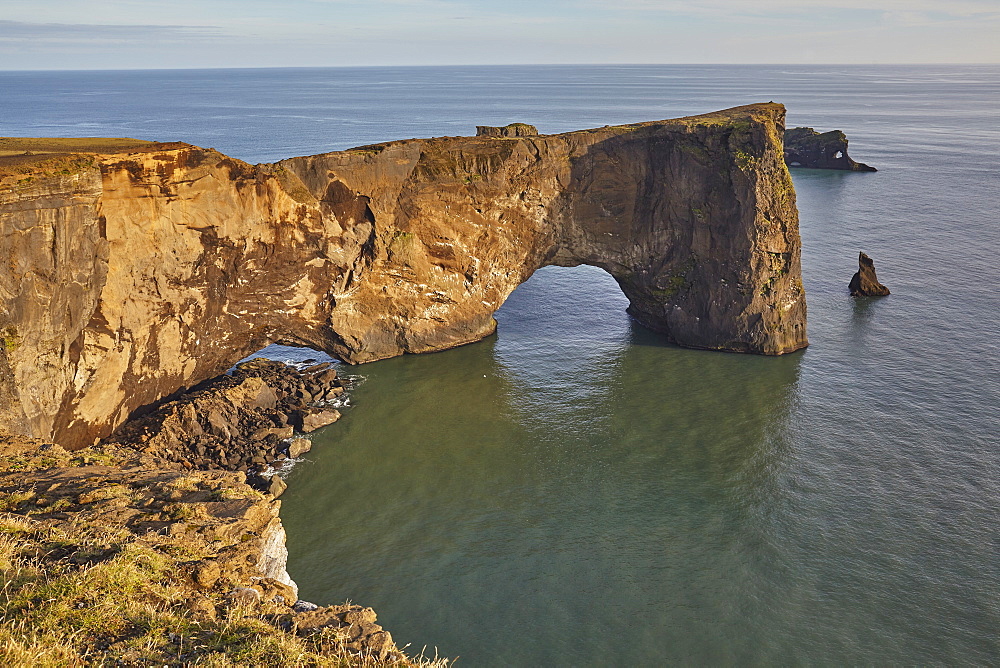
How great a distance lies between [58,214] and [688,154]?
35.5m

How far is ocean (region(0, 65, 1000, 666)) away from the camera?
2358 centimetres

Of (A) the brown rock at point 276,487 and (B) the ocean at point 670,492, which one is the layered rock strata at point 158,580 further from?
(A) the brown rock at point 276,487

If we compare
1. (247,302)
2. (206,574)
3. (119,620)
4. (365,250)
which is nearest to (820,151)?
(365,250)

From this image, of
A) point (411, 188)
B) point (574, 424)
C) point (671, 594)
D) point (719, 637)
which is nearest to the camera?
point (719, 637)

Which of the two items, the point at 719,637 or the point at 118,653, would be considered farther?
the point at 719,637

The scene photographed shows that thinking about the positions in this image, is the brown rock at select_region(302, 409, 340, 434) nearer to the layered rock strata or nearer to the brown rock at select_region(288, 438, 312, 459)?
the brown rock at select_region(288, 438, 312, 459)

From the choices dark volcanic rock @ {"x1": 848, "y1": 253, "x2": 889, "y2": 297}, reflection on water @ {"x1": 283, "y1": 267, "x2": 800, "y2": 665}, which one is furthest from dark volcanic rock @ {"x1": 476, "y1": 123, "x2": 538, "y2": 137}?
dark volcanic rock @ {"x1": 848, "y1": 253, "x2": 889, "y2": 297}

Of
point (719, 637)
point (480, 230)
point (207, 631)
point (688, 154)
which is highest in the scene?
point (688, 154)

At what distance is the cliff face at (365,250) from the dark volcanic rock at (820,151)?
8297 cm

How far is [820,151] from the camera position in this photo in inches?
4788

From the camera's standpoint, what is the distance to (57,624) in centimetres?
1182

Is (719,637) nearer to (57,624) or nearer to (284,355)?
(57,624)

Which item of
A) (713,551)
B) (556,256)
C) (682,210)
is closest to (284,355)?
(556,256)

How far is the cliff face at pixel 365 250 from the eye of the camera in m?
30.5
